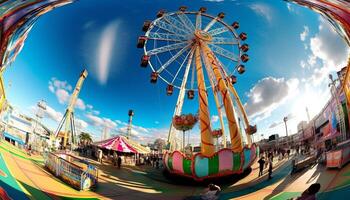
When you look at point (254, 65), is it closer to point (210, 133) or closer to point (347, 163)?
point (210, 133)

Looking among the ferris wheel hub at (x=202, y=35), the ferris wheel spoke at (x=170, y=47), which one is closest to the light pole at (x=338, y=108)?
the ferris wheel hub at (x=202, y=35)

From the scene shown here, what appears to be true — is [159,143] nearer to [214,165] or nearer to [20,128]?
[214,165]

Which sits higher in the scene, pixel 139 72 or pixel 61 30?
pixel 61 30

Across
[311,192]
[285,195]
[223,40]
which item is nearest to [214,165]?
[285,195]

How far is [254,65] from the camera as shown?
1.67m

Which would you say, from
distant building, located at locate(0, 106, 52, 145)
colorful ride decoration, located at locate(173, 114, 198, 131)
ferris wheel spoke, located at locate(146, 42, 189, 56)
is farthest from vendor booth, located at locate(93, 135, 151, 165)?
ferris wheel spoke, located at locate(146, 42, 189, 56)

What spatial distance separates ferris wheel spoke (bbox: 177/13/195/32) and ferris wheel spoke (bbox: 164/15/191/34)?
5 centimetres

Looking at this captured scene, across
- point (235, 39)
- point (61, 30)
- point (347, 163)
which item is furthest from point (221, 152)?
point (61, 30)

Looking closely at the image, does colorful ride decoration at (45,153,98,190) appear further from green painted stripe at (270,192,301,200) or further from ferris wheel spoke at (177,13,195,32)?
ferris wheel spoke at (177,13,195,32)

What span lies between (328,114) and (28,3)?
2001 millimetres

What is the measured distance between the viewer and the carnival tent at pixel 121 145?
1.66 metres

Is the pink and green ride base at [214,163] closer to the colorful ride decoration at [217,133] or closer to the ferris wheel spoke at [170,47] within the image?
the colorful ride decoration at [217,133]

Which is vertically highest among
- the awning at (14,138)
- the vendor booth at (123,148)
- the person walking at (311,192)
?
the awning at (14,138)

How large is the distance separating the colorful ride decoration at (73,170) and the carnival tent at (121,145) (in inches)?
6.8
